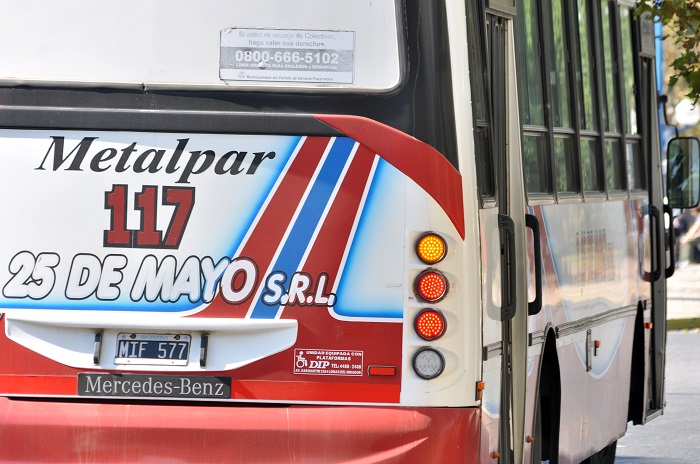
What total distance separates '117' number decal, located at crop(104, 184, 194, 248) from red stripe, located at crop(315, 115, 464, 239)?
65cm

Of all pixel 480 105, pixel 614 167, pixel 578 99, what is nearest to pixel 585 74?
pixel 578 99

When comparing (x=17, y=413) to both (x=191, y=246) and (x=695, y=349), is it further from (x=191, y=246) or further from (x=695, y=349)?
(x=695, y=349)

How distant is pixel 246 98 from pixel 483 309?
1.21m

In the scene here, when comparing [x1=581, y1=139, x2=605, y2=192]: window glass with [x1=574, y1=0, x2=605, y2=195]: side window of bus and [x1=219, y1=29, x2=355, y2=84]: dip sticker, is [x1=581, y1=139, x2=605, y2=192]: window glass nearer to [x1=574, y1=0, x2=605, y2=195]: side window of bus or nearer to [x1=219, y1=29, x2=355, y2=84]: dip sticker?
[x1=574, y1=0, x2=605, y2=195]: side window of bus

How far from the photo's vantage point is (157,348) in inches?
257

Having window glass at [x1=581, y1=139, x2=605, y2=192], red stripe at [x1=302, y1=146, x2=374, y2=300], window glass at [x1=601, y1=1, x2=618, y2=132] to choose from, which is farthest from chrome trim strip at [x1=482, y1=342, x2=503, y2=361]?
window glass at [x1=601, y1=1, x2=618, y2=132]

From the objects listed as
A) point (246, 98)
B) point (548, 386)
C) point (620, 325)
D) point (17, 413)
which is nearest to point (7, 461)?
point (17, 413)

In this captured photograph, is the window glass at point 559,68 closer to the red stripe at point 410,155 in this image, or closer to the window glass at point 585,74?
the window glass at point 585,74

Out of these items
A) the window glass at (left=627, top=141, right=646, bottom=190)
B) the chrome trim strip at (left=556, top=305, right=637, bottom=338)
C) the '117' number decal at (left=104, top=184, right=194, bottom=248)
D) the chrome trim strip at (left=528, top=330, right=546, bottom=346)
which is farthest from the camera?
the window glass at (left=627, top=141, right=646, bottom=190)

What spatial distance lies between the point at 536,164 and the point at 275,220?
6.92ft

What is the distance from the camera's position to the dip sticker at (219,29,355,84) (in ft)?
21.4

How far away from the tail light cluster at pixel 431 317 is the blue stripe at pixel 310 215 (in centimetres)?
44

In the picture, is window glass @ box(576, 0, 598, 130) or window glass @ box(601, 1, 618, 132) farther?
window glass @ box(601, 1, 618, 132)

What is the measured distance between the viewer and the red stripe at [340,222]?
6.47m
